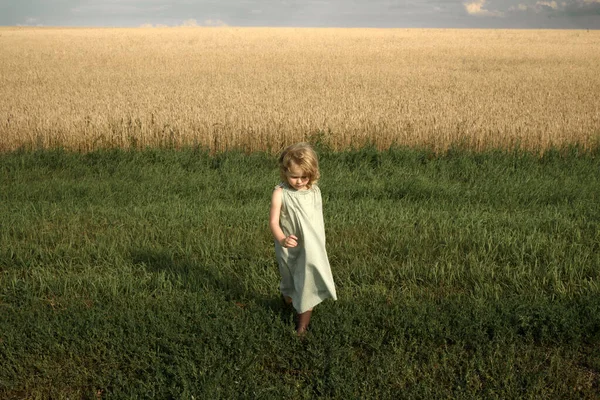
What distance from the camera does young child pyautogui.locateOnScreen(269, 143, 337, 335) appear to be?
3.56 meters

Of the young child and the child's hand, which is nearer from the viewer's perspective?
the child's hand

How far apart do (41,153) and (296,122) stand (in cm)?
468

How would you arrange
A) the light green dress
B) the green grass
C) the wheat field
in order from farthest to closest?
the wheat field → the light green dress → the green grass

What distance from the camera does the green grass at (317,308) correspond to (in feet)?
11.1

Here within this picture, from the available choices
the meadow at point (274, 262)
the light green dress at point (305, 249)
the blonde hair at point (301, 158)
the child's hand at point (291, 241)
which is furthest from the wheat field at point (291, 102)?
the child's hand at point (291, 241)

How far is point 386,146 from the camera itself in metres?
10.4

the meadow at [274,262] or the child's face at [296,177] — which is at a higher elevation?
the child's face at [296,177]

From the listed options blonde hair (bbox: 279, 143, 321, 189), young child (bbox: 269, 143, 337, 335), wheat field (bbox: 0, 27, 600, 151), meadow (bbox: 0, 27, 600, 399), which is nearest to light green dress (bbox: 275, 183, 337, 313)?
young child (bbox: 269, 143, 337, 335)

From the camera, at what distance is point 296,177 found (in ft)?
11.7

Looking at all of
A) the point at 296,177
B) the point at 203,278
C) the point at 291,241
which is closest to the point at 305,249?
the point at 291,241

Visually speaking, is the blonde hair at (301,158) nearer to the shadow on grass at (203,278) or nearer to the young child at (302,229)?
the young child at (302,229)

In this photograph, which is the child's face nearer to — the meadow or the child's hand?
the child's hand

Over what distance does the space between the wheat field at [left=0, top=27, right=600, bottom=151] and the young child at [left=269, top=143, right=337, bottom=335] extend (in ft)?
21.0

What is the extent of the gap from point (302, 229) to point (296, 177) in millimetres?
340
